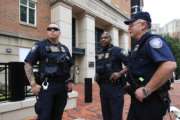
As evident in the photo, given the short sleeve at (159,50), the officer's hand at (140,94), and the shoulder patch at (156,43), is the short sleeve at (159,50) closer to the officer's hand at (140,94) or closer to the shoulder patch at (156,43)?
the shoulder patch at (156,43)

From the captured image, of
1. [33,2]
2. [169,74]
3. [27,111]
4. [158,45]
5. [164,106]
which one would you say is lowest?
[27,111]

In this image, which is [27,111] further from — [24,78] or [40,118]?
[40,118]

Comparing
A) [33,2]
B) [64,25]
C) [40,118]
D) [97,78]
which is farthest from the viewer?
[64,25]

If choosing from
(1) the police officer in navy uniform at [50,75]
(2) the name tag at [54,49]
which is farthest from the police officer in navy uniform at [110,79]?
(2) the name tag at [54,49]

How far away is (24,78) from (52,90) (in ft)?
9.48

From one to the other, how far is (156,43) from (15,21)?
45.9 feet

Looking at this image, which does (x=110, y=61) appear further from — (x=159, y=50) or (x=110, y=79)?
(x=159, y=50)

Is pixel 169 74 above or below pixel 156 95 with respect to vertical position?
above

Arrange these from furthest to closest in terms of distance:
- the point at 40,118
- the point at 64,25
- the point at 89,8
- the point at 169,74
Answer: the point at 89,8 → the point at 64,25 → the point at 40,118 → the point at 169,74

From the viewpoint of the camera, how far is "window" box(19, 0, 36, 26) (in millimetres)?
17139

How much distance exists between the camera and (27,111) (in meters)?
7.49

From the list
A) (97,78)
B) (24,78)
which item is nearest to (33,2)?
(24,78)

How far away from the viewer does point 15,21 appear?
53.7ft

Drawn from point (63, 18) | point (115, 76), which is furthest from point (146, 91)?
point (63, 18)
